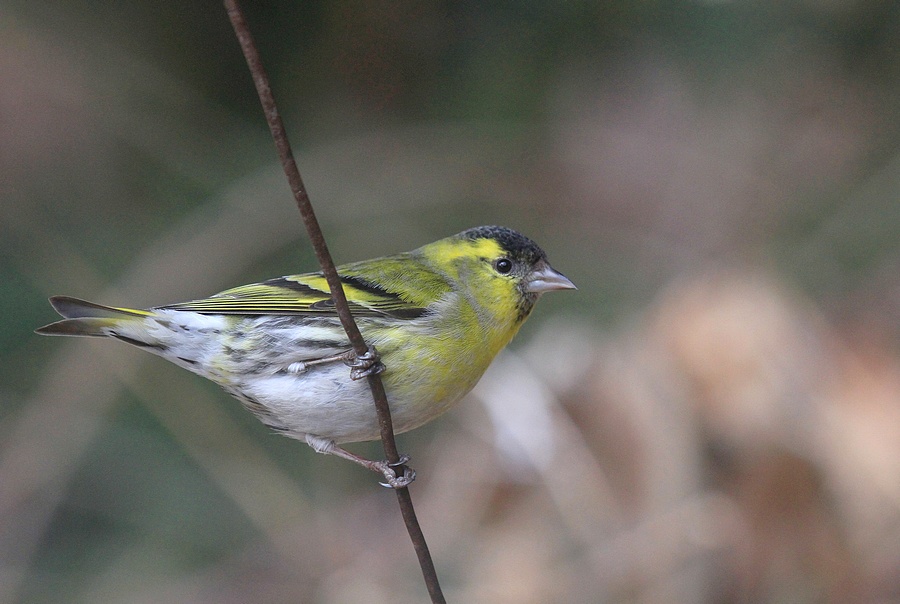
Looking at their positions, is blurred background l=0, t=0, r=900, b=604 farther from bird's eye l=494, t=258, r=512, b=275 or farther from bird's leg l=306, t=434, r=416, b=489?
bird's leg l=306, t=434, r=416, b=489

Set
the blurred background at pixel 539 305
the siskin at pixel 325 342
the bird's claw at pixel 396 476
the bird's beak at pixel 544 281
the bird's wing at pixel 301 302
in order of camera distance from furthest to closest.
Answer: the blurred background at pixel 539 305, the bird's beak at pixel 544 281, the bird's wing at pixel 301 302, the siskin at pixel 325 342, the bird's claw at pixel 396 476

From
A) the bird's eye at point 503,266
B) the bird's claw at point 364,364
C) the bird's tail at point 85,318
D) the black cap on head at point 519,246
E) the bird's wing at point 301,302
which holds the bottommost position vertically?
the bird's claw at point 364,364

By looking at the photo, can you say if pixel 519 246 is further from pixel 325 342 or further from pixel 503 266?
pixel 325 342

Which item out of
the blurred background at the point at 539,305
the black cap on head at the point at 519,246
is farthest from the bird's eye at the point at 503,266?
the blurred background at the point at 539,305

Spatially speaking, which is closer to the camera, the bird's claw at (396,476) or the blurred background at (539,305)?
the bird's claw at (396,476)

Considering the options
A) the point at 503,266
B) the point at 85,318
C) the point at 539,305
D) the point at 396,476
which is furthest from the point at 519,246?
the point at 539,305

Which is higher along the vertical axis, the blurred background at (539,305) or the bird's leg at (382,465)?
the blurred background at (539,305)

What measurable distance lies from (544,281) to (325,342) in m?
0.87

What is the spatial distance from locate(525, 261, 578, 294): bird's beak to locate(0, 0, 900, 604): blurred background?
2.42 m

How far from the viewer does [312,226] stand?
5.41 ft

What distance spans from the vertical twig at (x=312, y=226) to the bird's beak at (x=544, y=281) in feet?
3.47

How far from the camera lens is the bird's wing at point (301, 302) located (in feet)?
9.30

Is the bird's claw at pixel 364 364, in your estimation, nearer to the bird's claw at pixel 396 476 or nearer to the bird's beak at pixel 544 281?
the bird's claw at pixel 396 476

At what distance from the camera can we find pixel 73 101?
7336 millimetres
